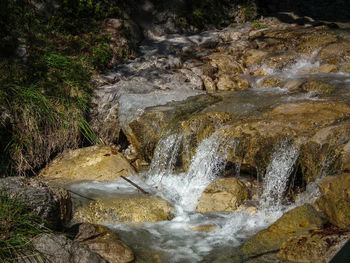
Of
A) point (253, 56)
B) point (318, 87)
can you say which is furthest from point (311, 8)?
point (318, 87)

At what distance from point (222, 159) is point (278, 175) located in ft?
2.75

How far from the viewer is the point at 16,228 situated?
11.0 ft

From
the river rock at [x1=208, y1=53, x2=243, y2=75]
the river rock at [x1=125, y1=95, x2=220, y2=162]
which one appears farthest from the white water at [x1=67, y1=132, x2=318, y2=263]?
the river rock at [x1=208, y1=53, x2=243, y2=75]

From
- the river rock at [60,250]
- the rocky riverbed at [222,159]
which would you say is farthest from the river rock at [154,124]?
the river rock at [60,250]

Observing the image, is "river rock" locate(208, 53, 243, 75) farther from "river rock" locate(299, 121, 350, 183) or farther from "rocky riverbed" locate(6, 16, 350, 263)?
"river rock" locate(299, 121, 350, 183)

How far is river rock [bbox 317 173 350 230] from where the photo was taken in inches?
139

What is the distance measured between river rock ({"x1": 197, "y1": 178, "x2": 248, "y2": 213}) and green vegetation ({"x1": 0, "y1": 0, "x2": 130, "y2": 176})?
8.07 ft

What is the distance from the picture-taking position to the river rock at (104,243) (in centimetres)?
371

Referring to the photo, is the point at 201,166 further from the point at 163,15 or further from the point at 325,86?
the point at 163,15

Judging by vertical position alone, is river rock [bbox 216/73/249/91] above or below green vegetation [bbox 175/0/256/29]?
below

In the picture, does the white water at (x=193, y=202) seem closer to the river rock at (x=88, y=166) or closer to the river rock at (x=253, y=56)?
the river rock at (x=88, y=166)

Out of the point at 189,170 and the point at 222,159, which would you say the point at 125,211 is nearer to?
the point at 189,170

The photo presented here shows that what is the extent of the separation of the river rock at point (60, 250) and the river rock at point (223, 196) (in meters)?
1.80

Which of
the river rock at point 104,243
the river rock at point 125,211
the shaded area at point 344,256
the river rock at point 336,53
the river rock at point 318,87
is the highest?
the river rock at point 336,53
